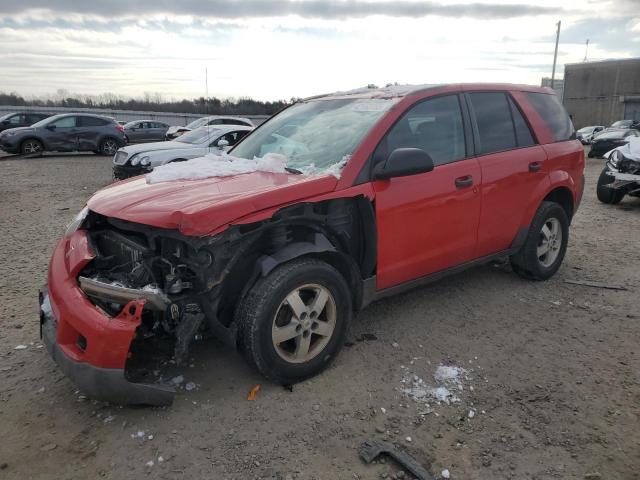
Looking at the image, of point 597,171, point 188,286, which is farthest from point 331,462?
point 597,171

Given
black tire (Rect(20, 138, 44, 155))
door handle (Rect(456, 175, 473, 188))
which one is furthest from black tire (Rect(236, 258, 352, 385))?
black tire (Rect(20, 138, 44, 155))

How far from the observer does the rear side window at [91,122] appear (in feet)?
59.3

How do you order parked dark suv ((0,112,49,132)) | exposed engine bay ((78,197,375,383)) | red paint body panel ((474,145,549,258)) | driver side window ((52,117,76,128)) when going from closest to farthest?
exposed engine bay ((78,197,375,383)) → red paint body panel ((474,145,549,258)) → driver side window ((52,117,76,128)) → parked dark suv ((0,112,49,132))

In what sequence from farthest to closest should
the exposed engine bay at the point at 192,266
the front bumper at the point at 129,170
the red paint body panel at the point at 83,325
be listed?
the front bumper at the point at 129,170
the exposed engine bay at the point at 192,266
the red paint body panel at the point at 83,325

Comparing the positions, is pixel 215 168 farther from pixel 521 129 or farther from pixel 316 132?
pixel 521 129

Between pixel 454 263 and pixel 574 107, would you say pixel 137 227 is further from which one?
pixel 574 107

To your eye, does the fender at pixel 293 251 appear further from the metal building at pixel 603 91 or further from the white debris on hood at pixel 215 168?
the metal building at pixel 603 91

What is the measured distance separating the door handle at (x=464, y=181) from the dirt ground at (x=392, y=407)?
1.09m

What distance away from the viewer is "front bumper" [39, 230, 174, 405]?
8.41 feet

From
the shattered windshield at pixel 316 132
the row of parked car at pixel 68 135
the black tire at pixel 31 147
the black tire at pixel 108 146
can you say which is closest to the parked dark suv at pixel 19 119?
the row of parked car at pixel 68 135

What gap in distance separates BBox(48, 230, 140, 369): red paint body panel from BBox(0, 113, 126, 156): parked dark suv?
16.9 metres

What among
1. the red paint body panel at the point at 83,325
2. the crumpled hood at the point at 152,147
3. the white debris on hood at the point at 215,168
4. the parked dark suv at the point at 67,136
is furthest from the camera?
the parked dark suv at the point at 67,136

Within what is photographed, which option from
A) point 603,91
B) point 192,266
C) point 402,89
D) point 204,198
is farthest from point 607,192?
point 603,91

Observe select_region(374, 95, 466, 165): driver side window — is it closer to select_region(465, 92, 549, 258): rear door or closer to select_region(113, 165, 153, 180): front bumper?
select_region(465, 92, 549, 258): rear door
